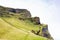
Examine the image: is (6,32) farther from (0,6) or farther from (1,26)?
(0,6)

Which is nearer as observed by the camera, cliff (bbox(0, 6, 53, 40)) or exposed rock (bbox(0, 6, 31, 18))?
cliff (bbox(0, 6, 53, 40))

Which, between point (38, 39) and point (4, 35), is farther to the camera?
point (4, 35)

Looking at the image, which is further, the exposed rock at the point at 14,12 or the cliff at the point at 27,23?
the exposed rock at the point at 14,12

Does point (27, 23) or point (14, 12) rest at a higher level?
point (14, 12)

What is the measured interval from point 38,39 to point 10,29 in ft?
28.6

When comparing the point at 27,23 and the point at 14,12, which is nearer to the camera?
the point at 27,23

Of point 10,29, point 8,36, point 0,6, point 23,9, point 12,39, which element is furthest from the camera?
point 23,9

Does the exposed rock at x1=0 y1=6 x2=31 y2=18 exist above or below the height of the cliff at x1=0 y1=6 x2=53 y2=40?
above

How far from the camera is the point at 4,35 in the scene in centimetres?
4044

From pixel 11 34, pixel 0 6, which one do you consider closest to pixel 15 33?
pixel 11 34

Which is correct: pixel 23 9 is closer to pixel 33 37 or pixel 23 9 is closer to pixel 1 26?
pixel 1 26

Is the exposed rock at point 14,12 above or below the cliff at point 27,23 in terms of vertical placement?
above

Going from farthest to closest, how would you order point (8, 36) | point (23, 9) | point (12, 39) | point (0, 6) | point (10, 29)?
1. point (23, 9)
2. point (0, 6)
3. point (10, 29)
4. point (8, 36)
5. point (12, 39)

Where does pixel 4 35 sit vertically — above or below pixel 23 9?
below
